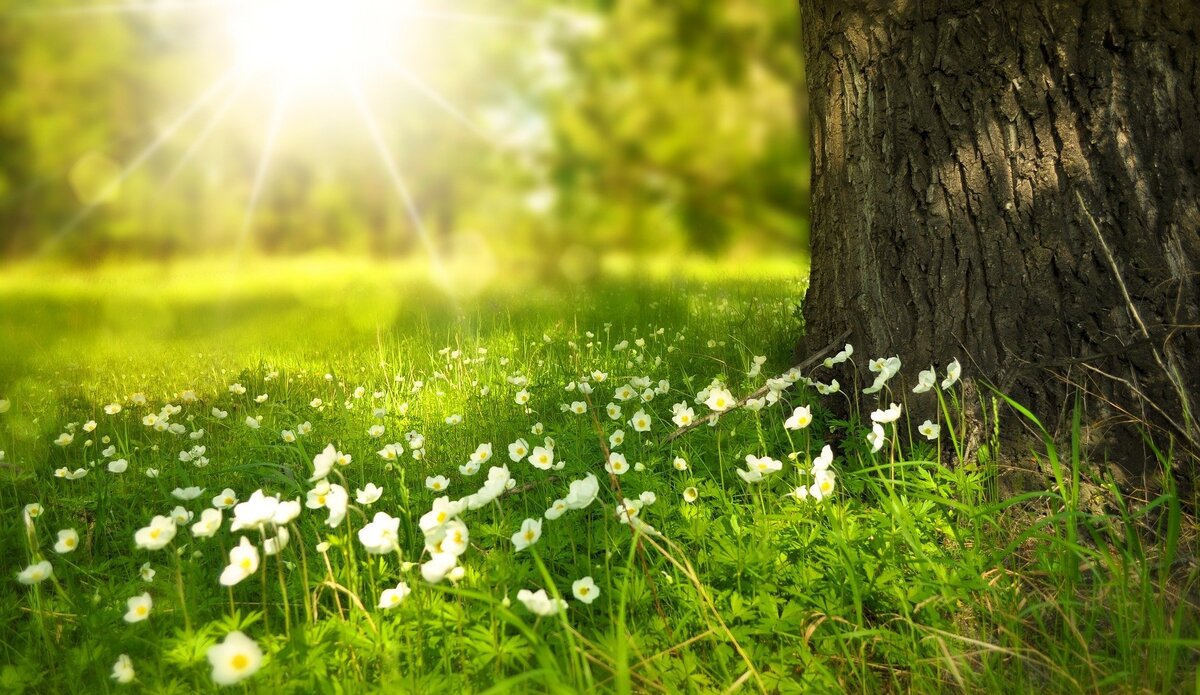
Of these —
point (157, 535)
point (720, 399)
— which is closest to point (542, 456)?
point (720, 399)

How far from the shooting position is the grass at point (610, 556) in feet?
4.28

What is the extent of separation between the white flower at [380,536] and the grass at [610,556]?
0.33ft

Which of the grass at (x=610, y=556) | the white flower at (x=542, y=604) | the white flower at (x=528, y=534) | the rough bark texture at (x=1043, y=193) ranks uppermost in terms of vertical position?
the rough bark texture at (x=1043, y=193)

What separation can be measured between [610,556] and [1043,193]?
1.48 meters

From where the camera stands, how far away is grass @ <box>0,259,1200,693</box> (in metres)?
1.31

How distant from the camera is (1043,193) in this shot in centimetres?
196

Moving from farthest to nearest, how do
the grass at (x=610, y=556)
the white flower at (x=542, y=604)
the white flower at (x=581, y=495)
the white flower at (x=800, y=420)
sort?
1. the white flower at (x=800, y=420)
2. the white flower at (x=581, y=495)
3. the grass at (x=610, y=556)
4. the white flower at (x=542, y=604)

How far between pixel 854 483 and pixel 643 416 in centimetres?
60

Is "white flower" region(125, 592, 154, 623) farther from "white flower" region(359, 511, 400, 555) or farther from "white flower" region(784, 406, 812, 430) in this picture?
"white flower" region(784, 406, 812, 430)

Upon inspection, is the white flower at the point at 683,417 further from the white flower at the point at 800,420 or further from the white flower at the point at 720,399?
the white flower at the point at 800,420

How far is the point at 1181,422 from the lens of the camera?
6.01 feet

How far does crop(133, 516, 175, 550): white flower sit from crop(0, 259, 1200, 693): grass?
74 mm

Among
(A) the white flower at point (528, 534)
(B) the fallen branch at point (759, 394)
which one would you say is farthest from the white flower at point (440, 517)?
(B) the fallen branch at point (759, 394)

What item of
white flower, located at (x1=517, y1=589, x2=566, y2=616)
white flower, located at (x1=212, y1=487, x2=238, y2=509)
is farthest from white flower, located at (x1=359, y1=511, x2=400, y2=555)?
white flower, located at (x1=212, y1=487, x2=238, y2=509)
